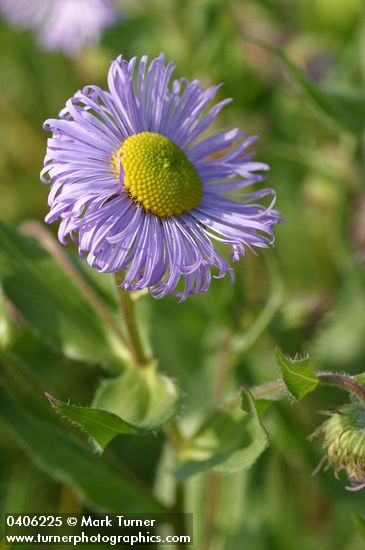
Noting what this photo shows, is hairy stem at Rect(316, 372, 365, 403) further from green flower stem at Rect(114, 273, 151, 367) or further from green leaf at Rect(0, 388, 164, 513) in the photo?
green leaf at Rect(0, 388, 164, 513)

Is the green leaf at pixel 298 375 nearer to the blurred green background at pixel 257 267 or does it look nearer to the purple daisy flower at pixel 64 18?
the blurred green background at pixel 257 267

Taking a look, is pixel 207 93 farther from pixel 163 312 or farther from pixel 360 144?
pixel 163 312

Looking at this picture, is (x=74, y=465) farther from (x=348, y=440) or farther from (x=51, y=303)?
(x=348, y=440)

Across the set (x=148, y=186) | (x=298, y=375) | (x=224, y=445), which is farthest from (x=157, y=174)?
(x=224, y=445)

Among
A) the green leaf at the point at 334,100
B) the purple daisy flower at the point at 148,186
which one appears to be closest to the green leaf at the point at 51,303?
the purple daisy flower at the point at 148,186

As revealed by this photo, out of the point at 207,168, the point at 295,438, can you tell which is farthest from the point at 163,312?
the point at 207,168

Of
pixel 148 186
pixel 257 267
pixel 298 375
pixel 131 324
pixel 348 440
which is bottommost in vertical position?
pixel 348 440
